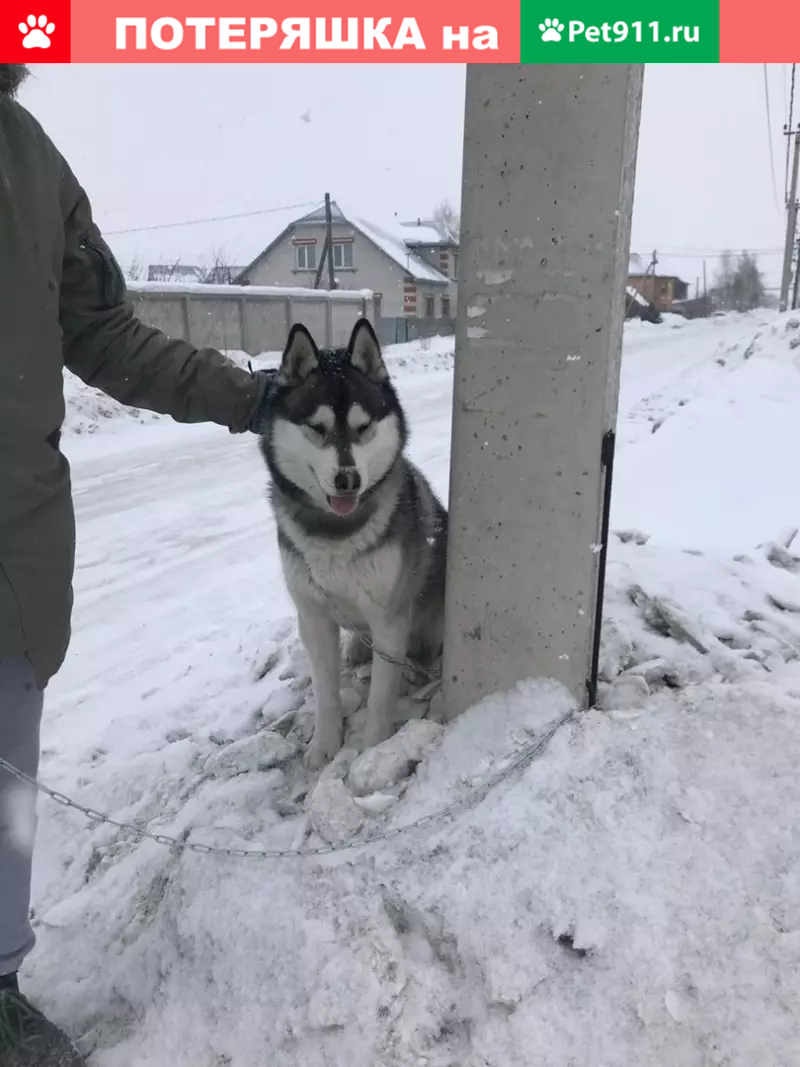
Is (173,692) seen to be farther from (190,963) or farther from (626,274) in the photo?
(626,274)

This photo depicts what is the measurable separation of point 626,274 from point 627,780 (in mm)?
1339

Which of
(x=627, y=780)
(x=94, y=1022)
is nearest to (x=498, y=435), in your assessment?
(x=627, y=780)

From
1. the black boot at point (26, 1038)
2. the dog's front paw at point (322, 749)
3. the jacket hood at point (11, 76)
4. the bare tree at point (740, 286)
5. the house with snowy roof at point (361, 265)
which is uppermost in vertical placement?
the bare tree at point (740, 286)

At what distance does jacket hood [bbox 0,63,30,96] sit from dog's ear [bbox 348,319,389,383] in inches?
47.2

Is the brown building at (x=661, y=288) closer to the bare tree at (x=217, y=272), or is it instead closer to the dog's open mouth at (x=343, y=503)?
the bare tree at (x=217, y=272)

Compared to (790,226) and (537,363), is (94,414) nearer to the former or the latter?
(537,363)

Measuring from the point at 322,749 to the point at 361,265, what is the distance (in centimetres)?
3762

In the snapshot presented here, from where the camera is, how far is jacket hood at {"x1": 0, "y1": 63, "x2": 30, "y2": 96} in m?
1.67

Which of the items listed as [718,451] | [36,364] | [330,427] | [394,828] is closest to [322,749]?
[394,828]

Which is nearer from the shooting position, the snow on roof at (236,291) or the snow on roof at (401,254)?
the snow on roof at (236,291)

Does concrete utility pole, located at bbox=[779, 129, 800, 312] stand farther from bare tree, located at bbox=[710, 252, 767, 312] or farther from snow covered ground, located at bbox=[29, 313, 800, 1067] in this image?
bare tree, located at bbox=[710, 252, 767, 312]

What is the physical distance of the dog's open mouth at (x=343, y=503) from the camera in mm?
2527

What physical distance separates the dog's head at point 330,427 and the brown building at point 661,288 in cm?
6662

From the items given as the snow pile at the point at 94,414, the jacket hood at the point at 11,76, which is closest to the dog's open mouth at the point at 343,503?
the jacket hood at the point at 11,76
